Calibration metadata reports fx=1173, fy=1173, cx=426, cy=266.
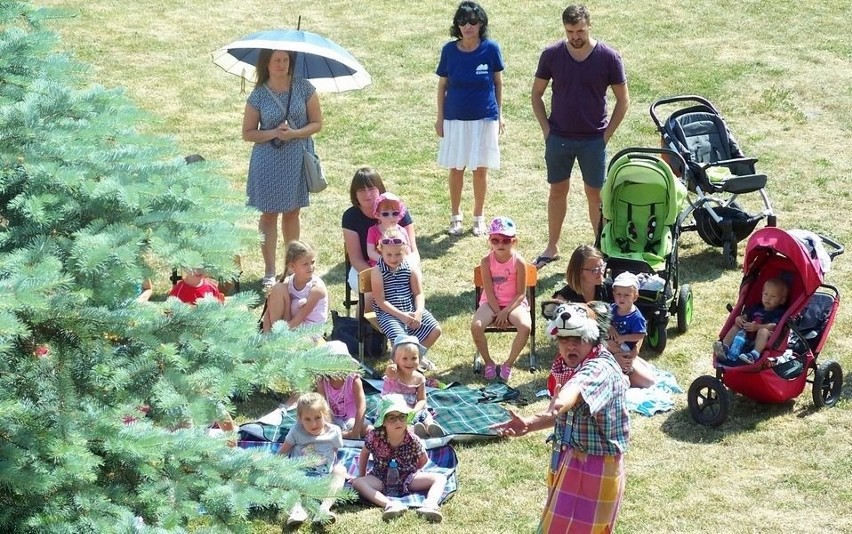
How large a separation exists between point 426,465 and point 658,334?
2.52 metres

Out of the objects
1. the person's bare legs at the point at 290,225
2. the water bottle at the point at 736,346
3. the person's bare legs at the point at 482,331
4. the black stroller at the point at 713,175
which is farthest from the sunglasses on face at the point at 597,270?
the person's bare legs at the point at 290,225

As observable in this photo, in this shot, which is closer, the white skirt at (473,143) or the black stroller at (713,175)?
the black stroller at (713,175)

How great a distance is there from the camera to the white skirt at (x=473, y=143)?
426 inches

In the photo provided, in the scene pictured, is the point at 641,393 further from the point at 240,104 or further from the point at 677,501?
the point at 240,104

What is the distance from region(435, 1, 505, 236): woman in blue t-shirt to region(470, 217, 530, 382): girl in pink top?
8.16 feet

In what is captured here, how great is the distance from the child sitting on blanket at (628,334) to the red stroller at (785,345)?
43 centimetres

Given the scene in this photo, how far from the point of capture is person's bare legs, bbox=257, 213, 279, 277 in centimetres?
952

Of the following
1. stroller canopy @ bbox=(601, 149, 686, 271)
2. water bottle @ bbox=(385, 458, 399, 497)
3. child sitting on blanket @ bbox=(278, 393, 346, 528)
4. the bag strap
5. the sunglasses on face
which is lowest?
water bottle @ bbox=(385, 458, 399, 497)

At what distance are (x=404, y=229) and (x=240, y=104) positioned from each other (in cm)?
691

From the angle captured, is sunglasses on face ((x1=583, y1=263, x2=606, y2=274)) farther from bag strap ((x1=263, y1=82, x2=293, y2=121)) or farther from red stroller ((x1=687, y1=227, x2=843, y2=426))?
bag strap ((x1=263, y1=82, x2=293, y2=121))

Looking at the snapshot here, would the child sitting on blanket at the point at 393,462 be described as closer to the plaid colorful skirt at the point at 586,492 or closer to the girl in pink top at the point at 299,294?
the plaid colorful skirt at the point at 586,492

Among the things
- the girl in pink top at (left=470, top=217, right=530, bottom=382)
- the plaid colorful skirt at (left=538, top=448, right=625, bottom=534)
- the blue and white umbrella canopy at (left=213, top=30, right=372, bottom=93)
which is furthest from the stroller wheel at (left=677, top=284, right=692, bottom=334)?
the plaid colorful skirt at (left=538, top=448, right=625, bottom=534)

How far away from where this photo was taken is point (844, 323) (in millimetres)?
9055

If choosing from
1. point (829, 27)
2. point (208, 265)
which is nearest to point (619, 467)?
point (208, 265)
